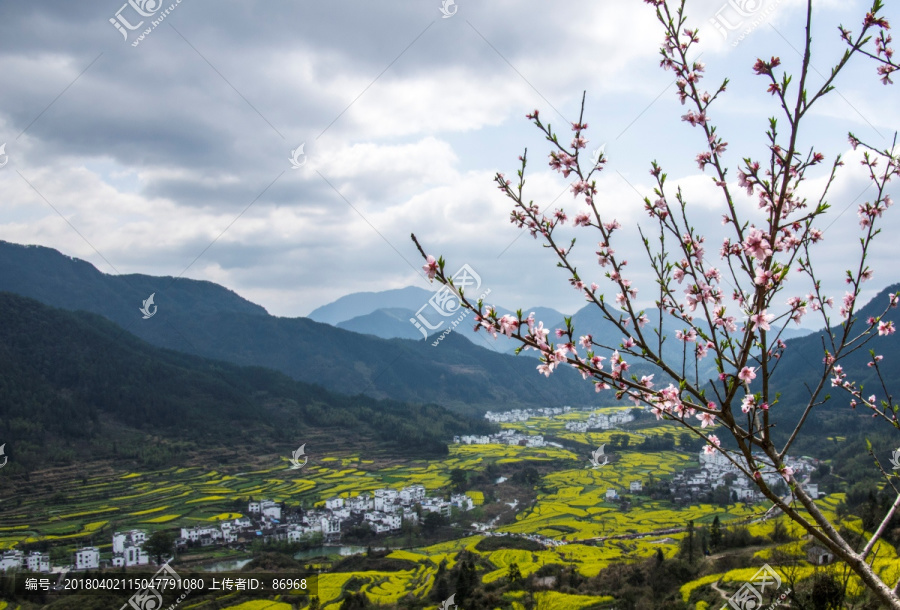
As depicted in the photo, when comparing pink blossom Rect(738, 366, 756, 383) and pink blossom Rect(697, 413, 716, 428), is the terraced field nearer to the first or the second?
pink blossom Rect(697, 413, 716, 428)

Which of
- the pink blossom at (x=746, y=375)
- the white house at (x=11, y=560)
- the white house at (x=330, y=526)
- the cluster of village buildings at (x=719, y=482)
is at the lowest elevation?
the cluster of village buildings at (x=719, y=482)

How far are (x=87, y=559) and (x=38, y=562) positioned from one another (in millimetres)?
2400

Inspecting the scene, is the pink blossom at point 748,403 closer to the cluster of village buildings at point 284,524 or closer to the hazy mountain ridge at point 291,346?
the cluster of village buildings at point 284,524

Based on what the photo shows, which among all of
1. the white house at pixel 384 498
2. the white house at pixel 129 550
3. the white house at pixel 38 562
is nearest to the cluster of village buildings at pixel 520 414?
the white house at pixel 384 498

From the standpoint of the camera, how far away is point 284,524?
34500 millimetres

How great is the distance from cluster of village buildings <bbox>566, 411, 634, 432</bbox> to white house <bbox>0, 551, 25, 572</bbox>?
212 ft

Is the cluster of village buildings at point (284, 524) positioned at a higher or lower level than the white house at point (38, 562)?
lower

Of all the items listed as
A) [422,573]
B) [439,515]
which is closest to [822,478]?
[439,515]

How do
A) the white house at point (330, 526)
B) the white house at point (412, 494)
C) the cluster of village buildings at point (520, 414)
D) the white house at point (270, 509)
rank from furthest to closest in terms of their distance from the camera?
the cluster of village buildings at point (520, 414) < the white house at point (412, 494) < the white house at point (270, 509) < the white house at point (330, 526)

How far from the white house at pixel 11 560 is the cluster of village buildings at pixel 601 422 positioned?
212 ft

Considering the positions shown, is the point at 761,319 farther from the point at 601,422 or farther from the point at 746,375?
the point at 601,422

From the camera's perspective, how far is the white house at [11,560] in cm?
2426

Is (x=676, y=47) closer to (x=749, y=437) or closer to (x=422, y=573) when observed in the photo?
(x=749, y=437)

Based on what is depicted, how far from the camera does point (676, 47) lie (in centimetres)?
279
